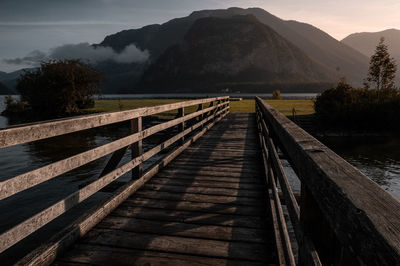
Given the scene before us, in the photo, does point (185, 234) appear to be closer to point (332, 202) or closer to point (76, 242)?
point (76, 242)

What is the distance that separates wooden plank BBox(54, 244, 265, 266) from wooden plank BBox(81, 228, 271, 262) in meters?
0.08

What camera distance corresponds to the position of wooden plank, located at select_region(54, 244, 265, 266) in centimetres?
273

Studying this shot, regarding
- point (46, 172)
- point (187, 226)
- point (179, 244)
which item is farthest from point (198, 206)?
point (46, 172)

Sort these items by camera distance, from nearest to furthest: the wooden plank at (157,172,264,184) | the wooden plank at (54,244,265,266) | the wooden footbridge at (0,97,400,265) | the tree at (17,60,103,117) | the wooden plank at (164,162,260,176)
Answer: the wooden footbridge at (0,97,400,265) → the wooden plank at (54,244,265,266) → the wooden plank at (157,172,264,184) → the wooden plank at (164,162,260,176) → the tree at (17,60,103,117)

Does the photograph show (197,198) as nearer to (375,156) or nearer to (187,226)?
(187,226)

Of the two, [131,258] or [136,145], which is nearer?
[131,258]

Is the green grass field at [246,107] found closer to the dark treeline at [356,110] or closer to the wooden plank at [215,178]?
the dark treeline at [356,110]

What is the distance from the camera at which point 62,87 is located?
3941 centimetres

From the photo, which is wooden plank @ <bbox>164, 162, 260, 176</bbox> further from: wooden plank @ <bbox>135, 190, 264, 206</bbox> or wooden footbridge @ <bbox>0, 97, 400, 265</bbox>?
wooden plank @ <bbox>135, 190, 264, 206</bbox>

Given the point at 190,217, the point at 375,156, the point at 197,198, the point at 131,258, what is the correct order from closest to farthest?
the point at 131,258 < the point at 190,217 < the point at 197,198 < the point at 375,156

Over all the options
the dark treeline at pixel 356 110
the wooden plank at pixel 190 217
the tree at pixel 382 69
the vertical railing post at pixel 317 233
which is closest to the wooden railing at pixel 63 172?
the wooden plank at pixel 190 217

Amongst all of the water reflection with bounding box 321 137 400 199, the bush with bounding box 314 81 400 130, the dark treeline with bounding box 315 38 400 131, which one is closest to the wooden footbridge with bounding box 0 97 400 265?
the water reflection with bounding box 321 137 400 199

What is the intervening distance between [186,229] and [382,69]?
39.3m

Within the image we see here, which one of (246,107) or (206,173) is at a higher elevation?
(246,107)
